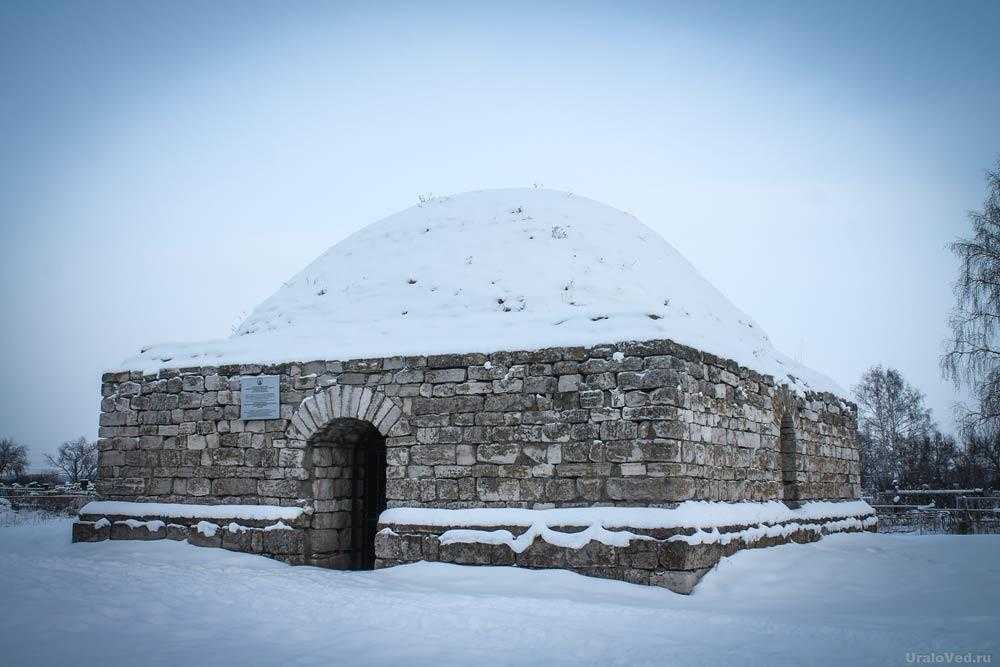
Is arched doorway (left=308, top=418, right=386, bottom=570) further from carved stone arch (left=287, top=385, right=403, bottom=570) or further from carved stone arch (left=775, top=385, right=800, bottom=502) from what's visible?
carved stone arch (left=775, top=385, right=800, bottom=502)

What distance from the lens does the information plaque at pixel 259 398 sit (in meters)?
9.37

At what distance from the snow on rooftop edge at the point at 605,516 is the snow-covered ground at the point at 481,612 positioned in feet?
1.47

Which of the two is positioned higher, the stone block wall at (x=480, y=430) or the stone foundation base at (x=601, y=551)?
the stone block wall at (x=480, y=430)

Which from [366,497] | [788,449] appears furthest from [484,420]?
[788,449]

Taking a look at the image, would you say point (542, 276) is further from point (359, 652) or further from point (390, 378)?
point (359, 652)

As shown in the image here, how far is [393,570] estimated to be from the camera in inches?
326

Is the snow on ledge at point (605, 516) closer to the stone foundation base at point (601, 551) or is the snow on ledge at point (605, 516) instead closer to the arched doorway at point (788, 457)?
the stone foundation base at point (601, 551)

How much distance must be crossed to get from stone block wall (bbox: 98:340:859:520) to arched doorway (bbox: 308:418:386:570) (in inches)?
2.0

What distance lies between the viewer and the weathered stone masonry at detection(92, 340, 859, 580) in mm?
7828

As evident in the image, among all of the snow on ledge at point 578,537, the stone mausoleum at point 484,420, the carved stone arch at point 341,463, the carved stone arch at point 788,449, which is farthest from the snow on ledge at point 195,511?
the carved stone arch at point 788,449

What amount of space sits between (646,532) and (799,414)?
449 cm

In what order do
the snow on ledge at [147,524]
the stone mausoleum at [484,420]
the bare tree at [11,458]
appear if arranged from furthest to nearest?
the bare tree at [11,458], the snow on ledge at [147,524], the stone mausoleum at [484,420]

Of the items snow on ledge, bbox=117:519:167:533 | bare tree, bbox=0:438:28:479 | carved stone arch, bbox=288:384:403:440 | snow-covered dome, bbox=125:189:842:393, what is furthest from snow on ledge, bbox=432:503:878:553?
bare tree, bbox=0:438:28:479

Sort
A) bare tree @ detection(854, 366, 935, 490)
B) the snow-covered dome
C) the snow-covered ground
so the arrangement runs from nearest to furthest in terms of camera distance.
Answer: the snow-covered ground
the snow-covered dome
bare tree @ detection(854, 366, 935, 490)
